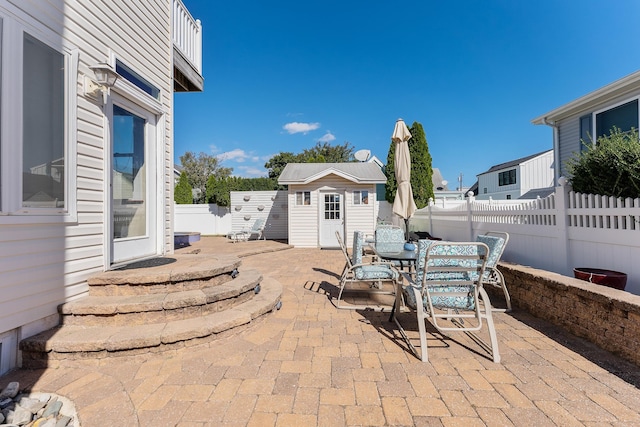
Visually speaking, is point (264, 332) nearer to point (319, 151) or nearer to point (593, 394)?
point (593, 394)

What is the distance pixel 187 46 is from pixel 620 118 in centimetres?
1033

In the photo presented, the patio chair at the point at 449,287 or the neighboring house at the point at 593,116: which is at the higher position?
the neighboring house at the point at 593,116

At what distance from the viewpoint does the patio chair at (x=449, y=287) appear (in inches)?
92.7

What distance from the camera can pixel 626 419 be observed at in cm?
159

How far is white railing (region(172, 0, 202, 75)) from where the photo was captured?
502 centimetres

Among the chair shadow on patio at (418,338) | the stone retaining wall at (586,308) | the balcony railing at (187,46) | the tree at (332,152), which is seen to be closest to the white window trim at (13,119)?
the balcony railing at (187,46)

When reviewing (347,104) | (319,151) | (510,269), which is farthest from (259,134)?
(510,269)

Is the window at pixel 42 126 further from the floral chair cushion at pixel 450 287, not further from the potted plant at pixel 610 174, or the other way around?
the potted plant at pixel 610 174

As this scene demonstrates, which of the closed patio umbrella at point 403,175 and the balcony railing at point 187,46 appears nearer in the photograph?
the balcony railing at point 187,46

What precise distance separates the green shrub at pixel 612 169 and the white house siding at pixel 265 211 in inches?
404

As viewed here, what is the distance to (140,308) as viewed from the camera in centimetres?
256

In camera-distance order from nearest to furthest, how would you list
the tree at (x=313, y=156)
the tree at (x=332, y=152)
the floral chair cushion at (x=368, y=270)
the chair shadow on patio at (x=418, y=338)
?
the chair shadow on patio at (x=418, y=338) < the floral chair cushion at (x=368, y=270) < the tree at (x=313, y=156) < the tree at (x=332, y=152)

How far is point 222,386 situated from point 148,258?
2803 mm

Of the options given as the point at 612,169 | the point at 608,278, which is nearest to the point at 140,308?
the point at 608,278
